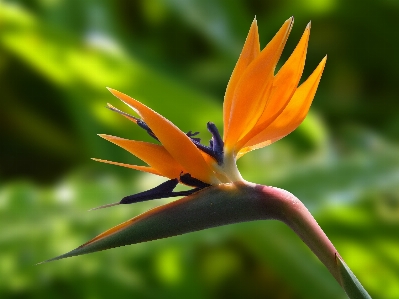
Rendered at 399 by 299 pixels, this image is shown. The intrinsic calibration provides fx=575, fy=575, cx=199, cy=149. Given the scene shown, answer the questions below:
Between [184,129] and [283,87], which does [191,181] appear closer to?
[283,87]

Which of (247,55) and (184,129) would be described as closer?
(247,55)

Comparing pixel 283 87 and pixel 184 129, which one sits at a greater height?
pixel 184 129

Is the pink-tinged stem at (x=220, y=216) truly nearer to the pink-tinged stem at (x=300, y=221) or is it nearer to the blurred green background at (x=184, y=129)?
the pink-tinged stem at (x=300, y=221)

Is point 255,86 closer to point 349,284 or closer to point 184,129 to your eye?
point 349,284

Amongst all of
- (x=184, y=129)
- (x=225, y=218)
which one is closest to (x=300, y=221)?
(x=225, y=218)

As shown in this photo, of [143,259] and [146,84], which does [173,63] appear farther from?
[143,259]

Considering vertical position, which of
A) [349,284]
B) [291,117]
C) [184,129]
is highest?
[184,129]

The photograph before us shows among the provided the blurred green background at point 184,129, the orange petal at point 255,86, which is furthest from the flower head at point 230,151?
the blurred green background at point 184,129
